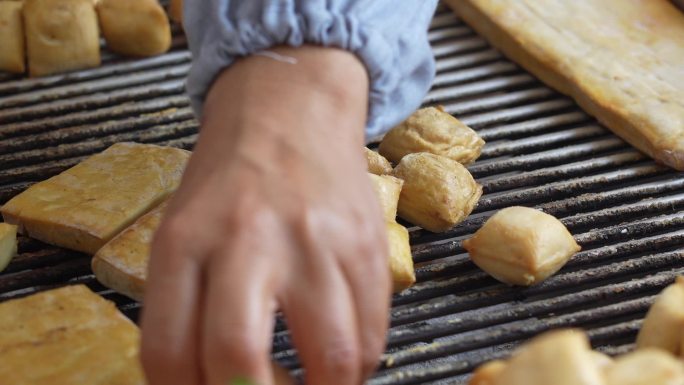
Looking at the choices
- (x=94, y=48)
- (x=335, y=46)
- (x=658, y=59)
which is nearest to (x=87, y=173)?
(x=94, y=48)

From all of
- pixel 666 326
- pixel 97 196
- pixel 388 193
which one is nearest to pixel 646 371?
pixel 666 326

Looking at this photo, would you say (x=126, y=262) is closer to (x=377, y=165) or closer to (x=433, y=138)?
(x=377, y=165)


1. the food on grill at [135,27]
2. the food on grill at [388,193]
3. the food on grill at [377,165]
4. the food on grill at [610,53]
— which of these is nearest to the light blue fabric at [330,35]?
the food on grill at [388,193]

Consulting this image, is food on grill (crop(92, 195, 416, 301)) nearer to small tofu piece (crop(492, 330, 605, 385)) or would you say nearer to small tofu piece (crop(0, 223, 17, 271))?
small tofu piece (crop(0, 223, 17, 271))

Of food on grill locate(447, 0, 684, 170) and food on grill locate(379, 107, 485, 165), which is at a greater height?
food on grill locate(447, 0, 684, 170)

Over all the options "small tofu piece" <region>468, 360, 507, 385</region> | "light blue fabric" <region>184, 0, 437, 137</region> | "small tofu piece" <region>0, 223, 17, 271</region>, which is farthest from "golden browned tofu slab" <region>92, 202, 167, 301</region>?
"small tofu piece" <region>468, 360, 507, 385</region>

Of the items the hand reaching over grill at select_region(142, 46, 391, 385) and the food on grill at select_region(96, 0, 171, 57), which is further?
the food on grill at select_region(96, 0, 171, 57)
